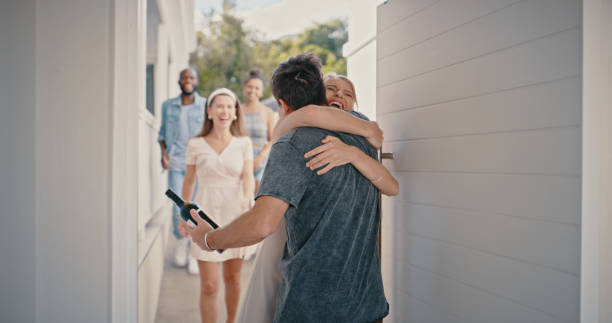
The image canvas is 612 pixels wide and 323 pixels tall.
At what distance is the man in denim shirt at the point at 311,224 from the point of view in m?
1.55

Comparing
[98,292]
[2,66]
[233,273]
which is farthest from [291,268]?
[233,273]

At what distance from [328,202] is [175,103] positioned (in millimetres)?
3780

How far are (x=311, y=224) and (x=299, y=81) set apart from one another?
0.50 m

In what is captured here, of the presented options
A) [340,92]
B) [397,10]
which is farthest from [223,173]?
[397,10]

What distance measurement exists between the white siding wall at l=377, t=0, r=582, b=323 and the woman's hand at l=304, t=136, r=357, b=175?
18.0 inches

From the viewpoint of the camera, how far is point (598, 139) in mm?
1271

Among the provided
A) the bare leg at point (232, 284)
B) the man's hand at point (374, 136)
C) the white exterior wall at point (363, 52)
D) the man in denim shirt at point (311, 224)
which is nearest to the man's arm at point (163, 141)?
the bare leg at point (232, 284)

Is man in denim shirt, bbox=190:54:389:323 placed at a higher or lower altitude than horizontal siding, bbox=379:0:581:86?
lower

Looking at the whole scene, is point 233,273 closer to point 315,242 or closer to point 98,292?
point 98,292

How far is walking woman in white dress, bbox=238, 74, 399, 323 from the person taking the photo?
5.25ft

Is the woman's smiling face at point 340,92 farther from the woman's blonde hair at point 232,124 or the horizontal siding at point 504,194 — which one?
the woman's blonde hair at point 232,124

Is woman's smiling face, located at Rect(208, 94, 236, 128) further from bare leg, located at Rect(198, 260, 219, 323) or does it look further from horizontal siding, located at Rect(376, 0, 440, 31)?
horizontal siding, located at Rect(376, 0, 440, 31)

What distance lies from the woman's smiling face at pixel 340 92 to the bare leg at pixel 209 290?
59.6 inches

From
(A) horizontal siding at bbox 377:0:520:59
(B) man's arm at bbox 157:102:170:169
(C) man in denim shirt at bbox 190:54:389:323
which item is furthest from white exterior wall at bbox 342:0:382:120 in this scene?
(B) man's arm at bbox 157:102:170:169
